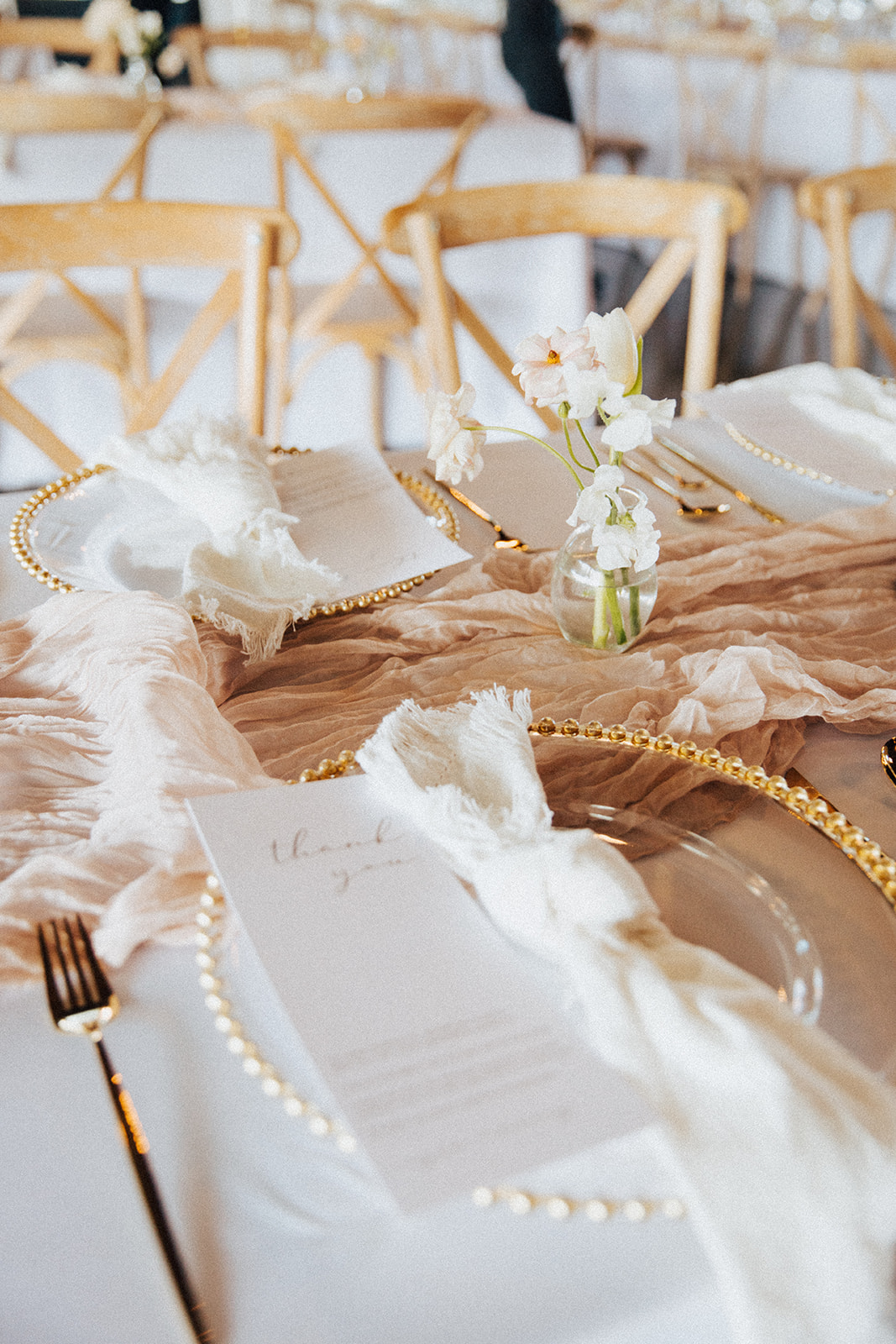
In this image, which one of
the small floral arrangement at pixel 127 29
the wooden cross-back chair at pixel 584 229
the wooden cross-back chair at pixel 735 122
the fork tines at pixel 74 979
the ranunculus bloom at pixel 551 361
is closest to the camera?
the fork tines at pixel 74 979

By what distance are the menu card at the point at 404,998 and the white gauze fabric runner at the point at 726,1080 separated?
0.05 ft

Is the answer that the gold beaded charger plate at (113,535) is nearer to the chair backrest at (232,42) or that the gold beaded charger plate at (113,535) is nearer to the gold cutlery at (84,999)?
the gold cutlery at (84,999)

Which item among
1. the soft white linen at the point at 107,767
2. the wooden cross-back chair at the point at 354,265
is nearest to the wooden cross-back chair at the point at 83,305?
the wooden cross-back chair at the point at 354,265

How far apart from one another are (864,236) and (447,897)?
14.7ft

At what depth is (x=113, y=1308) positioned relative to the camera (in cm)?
35

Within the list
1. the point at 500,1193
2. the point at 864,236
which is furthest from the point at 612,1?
the point at 500,1193

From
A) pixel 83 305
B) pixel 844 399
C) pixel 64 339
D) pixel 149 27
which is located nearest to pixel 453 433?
pixel 844 399

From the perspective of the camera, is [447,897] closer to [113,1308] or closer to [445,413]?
[113,1308]

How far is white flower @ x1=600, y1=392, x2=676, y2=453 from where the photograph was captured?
0.61 m

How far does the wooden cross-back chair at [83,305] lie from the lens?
7.11ft

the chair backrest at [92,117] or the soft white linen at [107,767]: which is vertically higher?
the chair backrest at [92,117]

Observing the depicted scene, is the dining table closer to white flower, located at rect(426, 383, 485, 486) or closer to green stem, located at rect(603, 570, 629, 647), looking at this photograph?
green stem, located at rect(603, 570, 629, 647)

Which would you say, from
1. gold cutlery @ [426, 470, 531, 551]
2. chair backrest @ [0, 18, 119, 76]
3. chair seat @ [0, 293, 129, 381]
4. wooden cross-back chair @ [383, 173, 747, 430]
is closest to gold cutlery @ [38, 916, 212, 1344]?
gold cutlery @ [426, 470, 531, 551]

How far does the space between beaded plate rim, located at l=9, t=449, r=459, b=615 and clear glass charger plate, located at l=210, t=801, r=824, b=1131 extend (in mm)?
285
